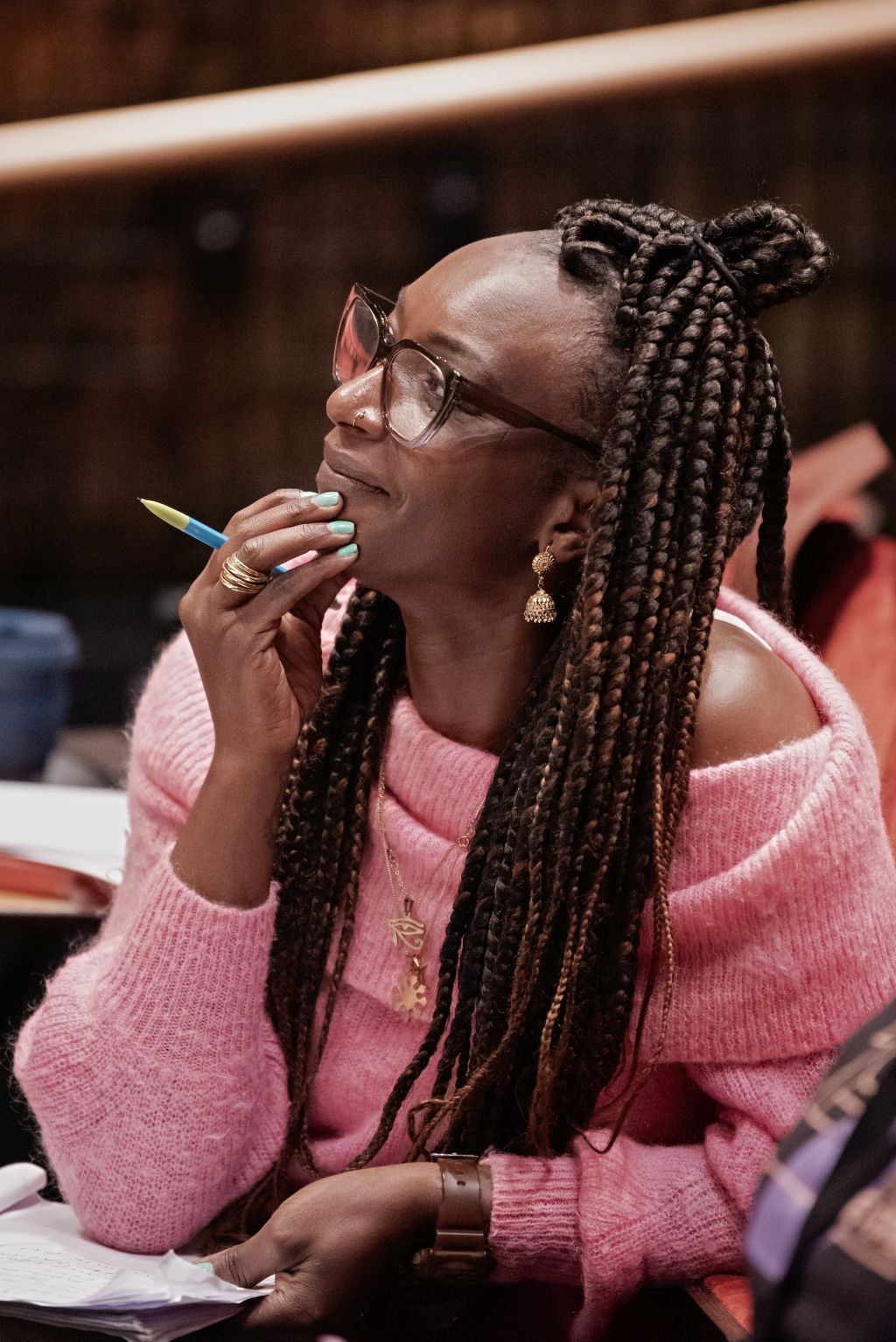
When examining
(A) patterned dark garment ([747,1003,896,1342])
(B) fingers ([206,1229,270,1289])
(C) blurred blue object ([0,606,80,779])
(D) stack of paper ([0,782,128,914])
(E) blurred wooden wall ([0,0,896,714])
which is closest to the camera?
(A) patterned dark garment ([747,1003,896,1342])

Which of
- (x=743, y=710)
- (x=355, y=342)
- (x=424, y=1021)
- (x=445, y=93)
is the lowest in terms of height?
(x=424, y=1021)

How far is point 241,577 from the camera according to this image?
4.28 feet

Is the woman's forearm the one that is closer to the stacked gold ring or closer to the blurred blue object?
the stacked gold ring

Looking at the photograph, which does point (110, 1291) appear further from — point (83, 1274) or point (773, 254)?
point (773, 254)

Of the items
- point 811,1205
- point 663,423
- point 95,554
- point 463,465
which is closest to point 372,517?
point 463,465

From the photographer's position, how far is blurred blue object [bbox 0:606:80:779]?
2.47m

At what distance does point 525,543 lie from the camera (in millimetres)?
1339

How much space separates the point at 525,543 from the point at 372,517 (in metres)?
0.15

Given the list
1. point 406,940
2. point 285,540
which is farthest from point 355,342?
point 406,940

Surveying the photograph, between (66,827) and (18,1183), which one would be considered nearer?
(18,1183)

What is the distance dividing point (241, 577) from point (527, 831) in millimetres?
353

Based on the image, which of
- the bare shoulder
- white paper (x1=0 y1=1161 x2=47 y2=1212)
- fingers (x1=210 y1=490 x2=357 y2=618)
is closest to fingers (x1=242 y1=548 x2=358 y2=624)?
fingers (x1=210 y1=490 x2=357 y2=618)

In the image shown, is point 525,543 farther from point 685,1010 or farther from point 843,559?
point 843,559

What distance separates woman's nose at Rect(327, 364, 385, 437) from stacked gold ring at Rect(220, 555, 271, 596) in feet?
0.52
